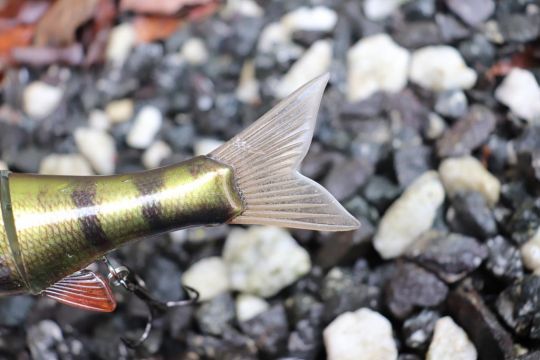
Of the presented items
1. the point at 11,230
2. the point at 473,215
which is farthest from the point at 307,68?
the point at 11,230

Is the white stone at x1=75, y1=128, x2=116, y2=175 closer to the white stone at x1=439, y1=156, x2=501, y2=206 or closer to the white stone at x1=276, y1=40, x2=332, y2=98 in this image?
the white stone at x1=276, y1=40, x2=332, y2=98

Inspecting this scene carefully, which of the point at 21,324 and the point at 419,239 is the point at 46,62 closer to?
the point at 21,324

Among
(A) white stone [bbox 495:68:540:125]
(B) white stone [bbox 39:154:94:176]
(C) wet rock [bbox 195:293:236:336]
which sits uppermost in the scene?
(A) white stone [bbox 495:68:540:125]

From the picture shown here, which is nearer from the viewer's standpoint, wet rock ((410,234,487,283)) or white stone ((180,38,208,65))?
wet rock ((410,234,487,283))

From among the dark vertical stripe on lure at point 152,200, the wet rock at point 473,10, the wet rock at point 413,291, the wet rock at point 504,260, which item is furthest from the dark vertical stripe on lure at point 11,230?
the wet rock at point 473,10

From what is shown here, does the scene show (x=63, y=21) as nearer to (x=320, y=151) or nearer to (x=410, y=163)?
(x=320, y=151)

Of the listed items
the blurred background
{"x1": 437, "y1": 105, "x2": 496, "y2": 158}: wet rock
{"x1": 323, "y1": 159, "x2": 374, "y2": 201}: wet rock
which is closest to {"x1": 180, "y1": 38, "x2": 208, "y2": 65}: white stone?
the blurred background

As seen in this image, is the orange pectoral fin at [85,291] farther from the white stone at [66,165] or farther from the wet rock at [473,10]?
the wet rock at [473,10]
